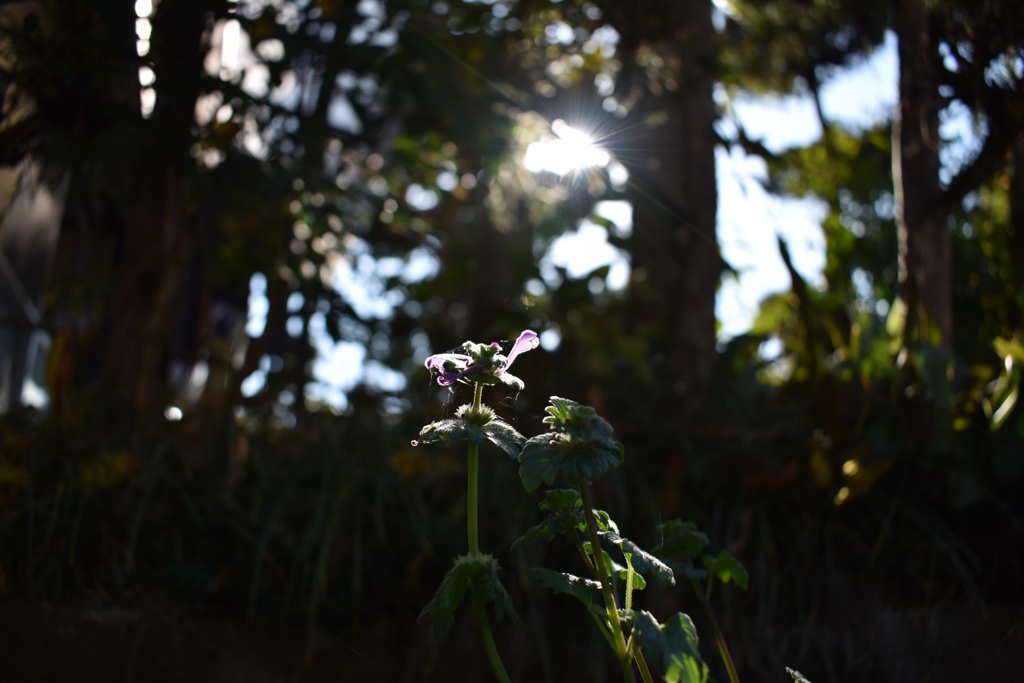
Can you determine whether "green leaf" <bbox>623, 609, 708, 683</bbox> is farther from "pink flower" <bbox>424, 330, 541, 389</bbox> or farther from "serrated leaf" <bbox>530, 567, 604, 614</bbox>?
"pink flower" <bbox>424, 330, 541, 389</bbox>

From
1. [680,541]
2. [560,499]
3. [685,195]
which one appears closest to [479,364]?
[560,499]

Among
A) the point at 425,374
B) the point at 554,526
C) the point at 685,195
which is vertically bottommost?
the point at 554,526

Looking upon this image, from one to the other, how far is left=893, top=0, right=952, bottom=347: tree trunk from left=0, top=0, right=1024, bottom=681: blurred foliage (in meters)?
0.10

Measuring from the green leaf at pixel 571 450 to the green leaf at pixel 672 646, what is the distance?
6.0 inches

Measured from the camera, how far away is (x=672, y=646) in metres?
0.81

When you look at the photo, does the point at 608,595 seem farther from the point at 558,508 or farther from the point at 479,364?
the point at 479,364

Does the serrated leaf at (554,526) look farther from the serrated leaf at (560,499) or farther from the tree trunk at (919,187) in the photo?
the tree trunk at (919,187)

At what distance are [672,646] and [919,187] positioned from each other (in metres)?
1.76

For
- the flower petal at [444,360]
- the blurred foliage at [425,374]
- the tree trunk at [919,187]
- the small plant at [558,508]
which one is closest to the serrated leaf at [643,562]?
the small plant at [558,508]

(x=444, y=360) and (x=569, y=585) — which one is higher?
(x=444, y=360)

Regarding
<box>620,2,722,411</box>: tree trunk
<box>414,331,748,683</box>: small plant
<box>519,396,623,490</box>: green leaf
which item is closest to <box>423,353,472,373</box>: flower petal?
<box>414,331,748,683</box>: small plant

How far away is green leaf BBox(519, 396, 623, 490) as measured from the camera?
0.86 meters

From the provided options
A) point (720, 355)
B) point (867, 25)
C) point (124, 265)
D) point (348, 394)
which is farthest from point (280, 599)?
point (867, 25)

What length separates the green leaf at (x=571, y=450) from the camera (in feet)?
2.82
